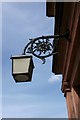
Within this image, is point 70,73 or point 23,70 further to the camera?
point 70,73

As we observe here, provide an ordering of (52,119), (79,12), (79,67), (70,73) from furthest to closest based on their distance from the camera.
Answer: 1. (52,119)
2. (70,73)
3. (79,67)
4. (79,12)

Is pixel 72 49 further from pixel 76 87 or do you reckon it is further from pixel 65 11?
pixel 76 87

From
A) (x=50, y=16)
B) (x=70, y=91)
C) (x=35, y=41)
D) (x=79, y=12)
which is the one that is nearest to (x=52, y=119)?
(x=70, y=91)

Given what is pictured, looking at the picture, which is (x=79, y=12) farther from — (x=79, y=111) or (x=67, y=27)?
(x=79, y=111)

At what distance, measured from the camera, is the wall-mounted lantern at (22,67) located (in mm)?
4340

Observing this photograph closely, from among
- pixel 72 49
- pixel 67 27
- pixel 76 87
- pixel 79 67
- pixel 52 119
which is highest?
pixel 67 27

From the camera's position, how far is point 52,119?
878 centimetres

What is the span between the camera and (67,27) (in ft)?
18.1

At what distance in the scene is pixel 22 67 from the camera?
171 inches

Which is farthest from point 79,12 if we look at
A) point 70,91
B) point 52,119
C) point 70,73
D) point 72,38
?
point 52,119

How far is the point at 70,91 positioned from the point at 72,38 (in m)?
2.01

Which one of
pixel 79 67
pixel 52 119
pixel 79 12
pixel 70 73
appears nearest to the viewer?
pixel 79 12

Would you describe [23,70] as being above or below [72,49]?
below

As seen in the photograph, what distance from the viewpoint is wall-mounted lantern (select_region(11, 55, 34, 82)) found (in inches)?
171
